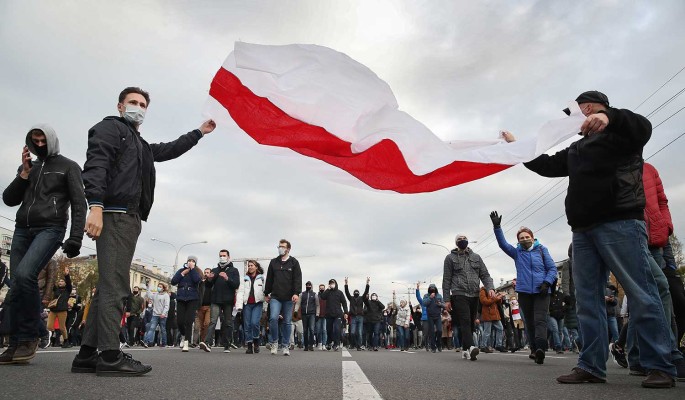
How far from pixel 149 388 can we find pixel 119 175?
1857mm

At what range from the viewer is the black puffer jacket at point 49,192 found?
525cm

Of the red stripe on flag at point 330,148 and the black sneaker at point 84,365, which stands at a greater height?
the red stripe on flag at point 330,148

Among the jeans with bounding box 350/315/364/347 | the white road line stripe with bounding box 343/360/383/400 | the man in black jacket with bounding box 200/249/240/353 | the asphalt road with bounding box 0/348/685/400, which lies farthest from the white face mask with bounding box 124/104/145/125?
the jeans with bounding box 350/315/364/347

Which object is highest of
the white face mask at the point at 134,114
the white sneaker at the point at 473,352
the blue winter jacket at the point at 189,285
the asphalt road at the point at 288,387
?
the white face mask at the point at 134,114

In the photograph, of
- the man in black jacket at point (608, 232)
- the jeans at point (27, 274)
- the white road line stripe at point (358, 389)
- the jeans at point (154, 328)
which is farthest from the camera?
the jeans at point (154, 328)

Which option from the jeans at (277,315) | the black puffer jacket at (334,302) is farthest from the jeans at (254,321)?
the black puffer jacket at (334,302)

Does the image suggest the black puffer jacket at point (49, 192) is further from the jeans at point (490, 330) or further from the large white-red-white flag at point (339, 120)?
the jeans at point (490, 330)

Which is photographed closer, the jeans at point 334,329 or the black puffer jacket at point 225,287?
the black puffer jacket at point 225,287

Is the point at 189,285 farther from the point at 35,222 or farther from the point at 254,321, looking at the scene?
the point at 35,222

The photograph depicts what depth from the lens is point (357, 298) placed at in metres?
20.0

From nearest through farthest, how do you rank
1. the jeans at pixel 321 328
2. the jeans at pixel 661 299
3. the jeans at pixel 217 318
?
→ the jeans at pixel 661 299 → the jeans at pixel 217 318 → the jeans at pixel 321 328

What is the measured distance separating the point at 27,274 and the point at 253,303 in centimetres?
739

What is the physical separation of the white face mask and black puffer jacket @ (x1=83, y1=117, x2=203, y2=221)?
0.17ft

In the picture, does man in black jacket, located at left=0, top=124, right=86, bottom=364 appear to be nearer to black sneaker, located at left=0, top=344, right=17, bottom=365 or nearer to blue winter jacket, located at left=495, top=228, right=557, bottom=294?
black sneaker, located at left=0, top=344, right=17, bottom=365
